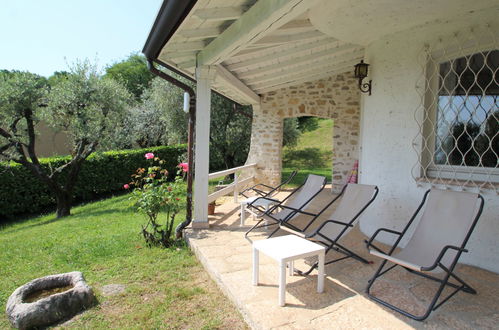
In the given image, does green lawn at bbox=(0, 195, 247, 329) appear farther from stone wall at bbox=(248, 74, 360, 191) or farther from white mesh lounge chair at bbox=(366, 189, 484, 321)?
stone wall at bbox=(248, 74, 360, 191)

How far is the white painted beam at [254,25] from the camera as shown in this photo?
256cm


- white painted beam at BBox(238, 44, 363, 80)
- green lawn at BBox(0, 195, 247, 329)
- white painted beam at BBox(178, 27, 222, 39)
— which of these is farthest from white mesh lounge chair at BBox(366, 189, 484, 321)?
white painted beam at BBox(238, 44, 363, 80)

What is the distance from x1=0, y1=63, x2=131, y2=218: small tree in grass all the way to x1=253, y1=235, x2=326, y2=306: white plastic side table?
6.73 meters

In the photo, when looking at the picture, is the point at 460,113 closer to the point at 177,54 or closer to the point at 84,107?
the point at 177,54

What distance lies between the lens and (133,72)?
3022 cm

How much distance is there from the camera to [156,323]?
2.38 m

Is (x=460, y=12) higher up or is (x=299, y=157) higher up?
(x=460, y=12)

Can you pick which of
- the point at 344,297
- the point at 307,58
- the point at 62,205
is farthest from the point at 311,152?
the point at 344,297

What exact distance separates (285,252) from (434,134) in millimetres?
2241

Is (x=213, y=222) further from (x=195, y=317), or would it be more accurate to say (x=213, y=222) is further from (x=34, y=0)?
(x=34, y=0)

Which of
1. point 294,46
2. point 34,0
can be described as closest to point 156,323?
point 294,46

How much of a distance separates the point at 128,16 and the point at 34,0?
6.39ft

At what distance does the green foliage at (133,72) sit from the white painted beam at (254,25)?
86.1 feet

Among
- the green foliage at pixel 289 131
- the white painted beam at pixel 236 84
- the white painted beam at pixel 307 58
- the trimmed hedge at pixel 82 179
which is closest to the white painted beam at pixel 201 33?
the white painted beam at pixel 236 84
